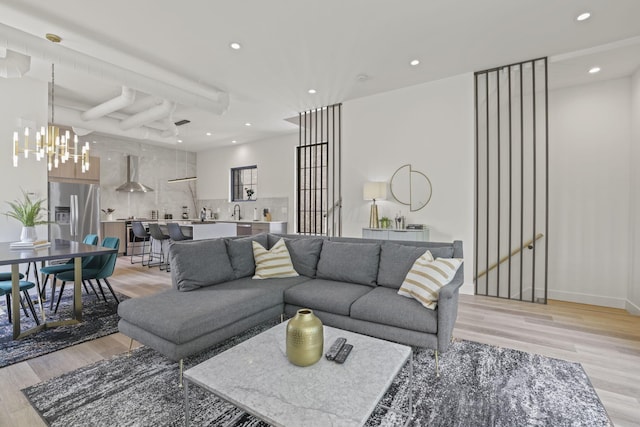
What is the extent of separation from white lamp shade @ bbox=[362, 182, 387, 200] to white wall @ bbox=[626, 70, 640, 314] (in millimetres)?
2957

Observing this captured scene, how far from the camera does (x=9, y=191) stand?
423cm

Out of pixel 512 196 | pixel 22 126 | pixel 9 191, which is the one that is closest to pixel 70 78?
pixel 22 126

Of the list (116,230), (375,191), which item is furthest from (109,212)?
(375,191)

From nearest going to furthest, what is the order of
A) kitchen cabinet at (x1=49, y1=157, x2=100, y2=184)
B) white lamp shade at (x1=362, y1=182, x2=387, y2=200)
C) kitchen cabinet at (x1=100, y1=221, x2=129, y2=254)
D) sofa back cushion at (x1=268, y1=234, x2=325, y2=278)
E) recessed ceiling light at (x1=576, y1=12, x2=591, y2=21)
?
recessed ceiling light at (x1=576, y1=12, x2=591, y2=21), sofa back cushion at (x1=268, y1=234, x2=325, y2=278), white lamp shade at (x1=362, y1=182, x2=387, y2=200), kitchen cabinet at (x1=49, y1=157, x2=100, y2=184), kitchen cabinet at (x1=100, y1=221, x2=129, y2=254)

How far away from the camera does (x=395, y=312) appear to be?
2320 mm

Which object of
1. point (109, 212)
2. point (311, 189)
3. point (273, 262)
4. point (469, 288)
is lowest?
point (469, 288)

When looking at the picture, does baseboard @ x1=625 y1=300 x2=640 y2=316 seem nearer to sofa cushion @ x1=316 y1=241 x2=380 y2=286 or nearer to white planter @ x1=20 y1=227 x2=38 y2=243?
sofa cushion @ x1=316 y1=241 x2=380 y2=286

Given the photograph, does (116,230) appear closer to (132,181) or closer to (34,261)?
(132,181)

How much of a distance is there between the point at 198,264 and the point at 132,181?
21.5 ft

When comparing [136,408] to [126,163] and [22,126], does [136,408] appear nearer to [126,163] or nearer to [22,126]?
[22,126]

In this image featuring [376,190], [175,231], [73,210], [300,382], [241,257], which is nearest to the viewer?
[300,382]

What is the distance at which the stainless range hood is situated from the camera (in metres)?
7.66

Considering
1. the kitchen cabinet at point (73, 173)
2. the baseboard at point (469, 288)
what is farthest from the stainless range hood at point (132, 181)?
the baseboard at point (469, 288)

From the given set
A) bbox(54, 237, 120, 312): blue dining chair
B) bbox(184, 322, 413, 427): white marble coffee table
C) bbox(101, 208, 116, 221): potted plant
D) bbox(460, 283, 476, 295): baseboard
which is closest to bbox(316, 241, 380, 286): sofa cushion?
bbox(184, 322, 413, 427): white marble coffee table
